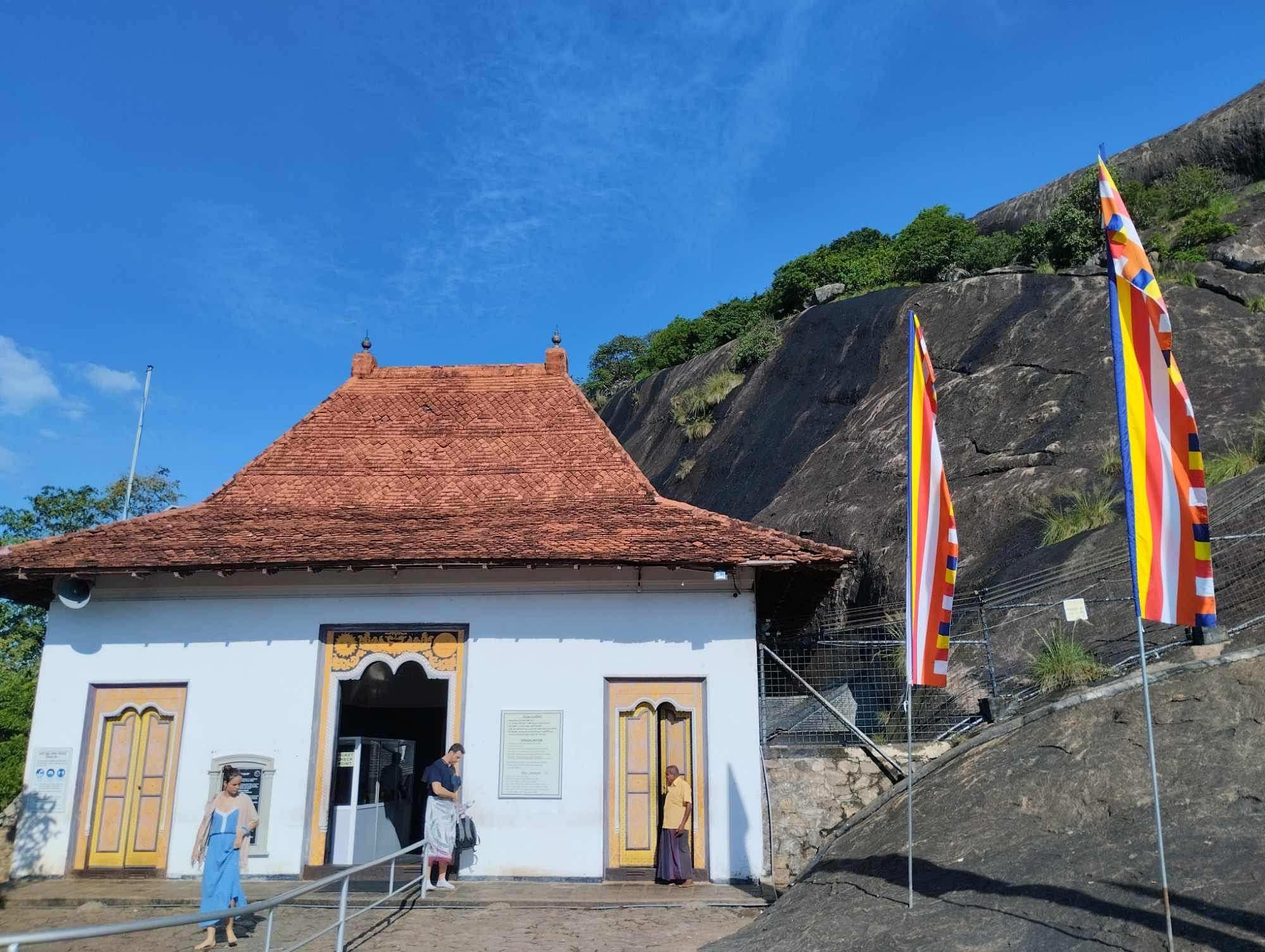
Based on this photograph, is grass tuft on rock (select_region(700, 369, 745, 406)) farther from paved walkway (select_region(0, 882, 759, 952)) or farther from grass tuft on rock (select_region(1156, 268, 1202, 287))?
paved walkway (select_region(0, 882, 759, 952))

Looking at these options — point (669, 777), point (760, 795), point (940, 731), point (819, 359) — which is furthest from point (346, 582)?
point (819, 359)

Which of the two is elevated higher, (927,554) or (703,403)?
(703,403)

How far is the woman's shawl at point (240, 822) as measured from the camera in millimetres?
8359

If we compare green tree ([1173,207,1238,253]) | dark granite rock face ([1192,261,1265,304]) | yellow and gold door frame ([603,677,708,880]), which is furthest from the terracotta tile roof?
green tree ([1173,207,1238,253])

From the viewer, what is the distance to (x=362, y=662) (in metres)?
11.9

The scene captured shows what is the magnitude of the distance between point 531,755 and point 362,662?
8.17 ft

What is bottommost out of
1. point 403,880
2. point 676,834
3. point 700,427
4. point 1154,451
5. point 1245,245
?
point 403,880

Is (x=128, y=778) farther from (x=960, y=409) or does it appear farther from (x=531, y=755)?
(x=960, y=409)

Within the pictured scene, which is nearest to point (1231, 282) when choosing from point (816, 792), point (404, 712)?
point (816, 792)

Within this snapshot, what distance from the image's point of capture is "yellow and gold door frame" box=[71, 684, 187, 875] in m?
11.5

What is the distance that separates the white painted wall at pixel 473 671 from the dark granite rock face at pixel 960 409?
7.53 meters

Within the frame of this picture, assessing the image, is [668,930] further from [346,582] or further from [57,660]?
[57,660]

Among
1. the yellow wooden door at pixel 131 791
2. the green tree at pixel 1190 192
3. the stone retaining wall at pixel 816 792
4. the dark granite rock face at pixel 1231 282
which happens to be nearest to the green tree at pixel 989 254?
the green tree at pixel 1190 192

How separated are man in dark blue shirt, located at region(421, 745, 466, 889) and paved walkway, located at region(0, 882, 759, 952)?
0.41 meters
